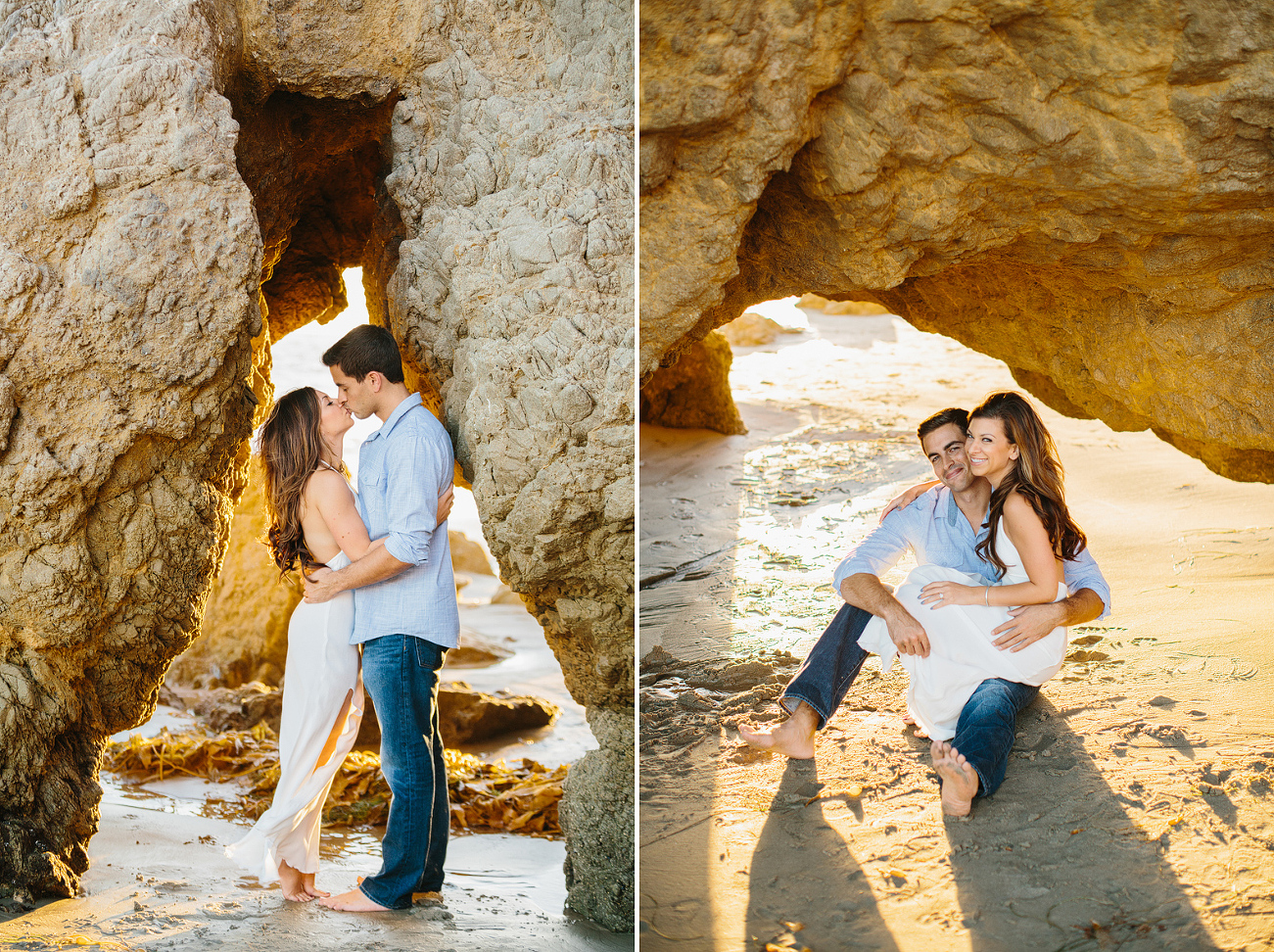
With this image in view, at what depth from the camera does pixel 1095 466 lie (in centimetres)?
773

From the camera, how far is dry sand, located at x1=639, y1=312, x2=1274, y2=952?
251cm

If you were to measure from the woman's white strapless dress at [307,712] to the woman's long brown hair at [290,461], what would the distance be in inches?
6.3

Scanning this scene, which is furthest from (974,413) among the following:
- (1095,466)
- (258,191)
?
(1095,466)

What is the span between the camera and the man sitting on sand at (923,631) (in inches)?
116

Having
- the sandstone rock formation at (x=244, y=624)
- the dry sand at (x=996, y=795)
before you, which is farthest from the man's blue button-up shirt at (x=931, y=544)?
the sandstone rock formation at (x=244, y=624)

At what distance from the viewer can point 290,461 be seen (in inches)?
120

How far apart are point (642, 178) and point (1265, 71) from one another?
1592 millimetres

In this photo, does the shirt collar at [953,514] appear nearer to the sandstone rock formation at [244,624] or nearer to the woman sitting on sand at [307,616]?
the woman sitting on sand at [307,616]

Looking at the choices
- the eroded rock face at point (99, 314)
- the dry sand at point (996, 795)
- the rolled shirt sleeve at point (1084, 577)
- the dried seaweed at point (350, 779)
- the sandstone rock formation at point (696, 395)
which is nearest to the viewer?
the dry sand at point (996, 795)

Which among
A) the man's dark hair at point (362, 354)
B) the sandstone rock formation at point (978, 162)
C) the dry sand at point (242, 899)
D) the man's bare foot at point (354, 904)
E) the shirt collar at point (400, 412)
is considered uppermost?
the sandstone rock formation at point (978, 162)

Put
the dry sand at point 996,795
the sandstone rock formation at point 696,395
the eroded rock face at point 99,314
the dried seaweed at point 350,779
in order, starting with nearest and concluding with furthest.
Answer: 1. the dry sand at point 996,795
2. the eroded rock face at point 99,314
3. the dried seaweed at point 350,779
4. the sandstone rock formation at point 696,395

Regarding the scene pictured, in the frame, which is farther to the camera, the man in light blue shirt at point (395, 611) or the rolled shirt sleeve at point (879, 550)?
the rolled shirt sleeve at point (879, 550)

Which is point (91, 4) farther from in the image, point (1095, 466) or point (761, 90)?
point (1095, 466)

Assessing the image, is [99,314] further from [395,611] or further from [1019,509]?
[1019,509]
